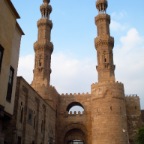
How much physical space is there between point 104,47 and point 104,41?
92cm

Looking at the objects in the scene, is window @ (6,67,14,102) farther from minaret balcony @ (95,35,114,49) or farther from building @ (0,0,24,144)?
minaret balcony @ (95,35,114,49)

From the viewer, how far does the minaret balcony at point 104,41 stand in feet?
126

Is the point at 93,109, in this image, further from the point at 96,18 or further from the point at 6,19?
the point at 6,19

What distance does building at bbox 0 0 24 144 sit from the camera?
12.0 metres

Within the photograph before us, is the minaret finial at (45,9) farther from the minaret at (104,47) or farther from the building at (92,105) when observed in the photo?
the minaret at (104,47)

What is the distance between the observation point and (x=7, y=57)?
1277 cm

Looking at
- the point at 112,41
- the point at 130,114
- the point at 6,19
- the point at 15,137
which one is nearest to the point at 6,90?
the point at 6,19

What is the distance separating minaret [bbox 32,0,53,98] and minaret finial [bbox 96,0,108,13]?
8479mm

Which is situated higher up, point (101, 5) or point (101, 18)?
point (101, 5)

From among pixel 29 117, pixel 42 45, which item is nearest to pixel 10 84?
pixel 29 117

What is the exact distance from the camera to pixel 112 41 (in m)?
39.0

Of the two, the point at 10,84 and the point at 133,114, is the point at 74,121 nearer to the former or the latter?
the point at 133,114

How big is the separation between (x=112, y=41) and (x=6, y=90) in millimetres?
28548

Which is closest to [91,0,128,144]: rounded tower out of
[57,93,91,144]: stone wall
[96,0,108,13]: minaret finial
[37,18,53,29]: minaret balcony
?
[57,93,91,144]: stone wall
